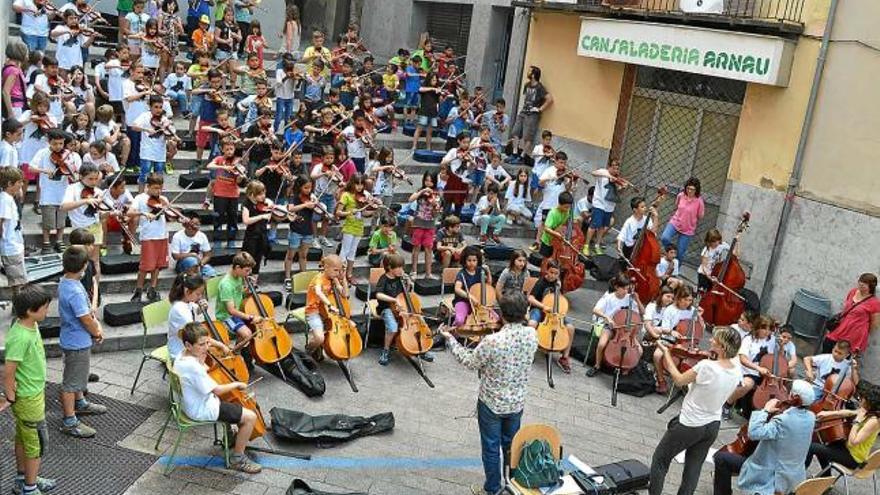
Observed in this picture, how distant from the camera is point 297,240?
35.9 feet

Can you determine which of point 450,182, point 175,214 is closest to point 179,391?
point 175,214

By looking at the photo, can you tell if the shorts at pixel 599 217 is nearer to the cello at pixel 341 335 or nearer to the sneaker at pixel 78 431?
the cello at pixel 341 335

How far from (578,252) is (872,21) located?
500 cm

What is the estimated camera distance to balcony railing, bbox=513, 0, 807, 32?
12.4 m

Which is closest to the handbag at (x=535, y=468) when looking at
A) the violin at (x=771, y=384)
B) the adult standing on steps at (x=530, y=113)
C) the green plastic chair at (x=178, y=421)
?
the green plastic chair at (x=178, y=421)

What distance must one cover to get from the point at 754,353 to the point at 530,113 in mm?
7844

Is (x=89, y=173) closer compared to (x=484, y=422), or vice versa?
(x=484, y=422)

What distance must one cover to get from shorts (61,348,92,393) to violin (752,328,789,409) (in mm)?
7000

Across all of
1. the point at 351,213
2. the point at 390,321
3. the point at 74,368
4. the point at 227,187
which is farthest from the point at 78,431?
the point at 351,213

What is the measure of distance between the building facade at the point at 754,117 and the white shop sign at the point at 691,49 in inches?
0.7

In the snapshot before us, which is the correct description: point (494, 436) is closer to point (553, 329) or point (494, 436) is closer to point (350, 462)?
point (350, 462)

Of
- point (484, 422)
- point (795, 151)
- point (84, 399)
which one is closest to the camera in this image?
point (484, 422)

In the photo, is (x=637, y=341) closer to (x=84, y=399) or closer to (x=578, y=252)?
(x=578, y=252)

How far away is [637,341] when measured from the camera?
1033 cm
